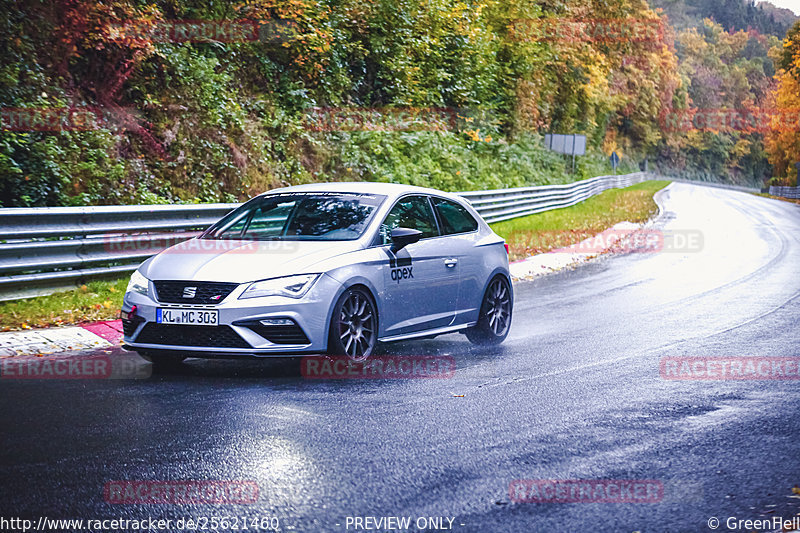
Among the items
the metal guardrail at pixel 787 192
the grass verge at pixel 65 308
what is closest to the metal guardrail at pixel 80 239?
the grass verge at pixel 65 308

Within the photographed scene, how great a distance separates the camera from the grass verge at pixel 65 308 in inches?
A: 375

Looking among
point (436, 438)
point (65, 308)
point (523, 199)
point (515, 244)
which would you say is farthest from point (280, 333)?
point (523, 199)

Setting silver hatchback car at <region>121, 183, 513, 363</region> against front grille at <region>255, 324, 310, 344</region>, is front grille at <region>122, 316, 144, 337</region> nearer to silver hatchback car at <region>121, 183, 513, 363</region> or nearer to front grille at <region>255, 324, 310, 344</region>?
silver hatchback car at <region>121, 183, 513, 363</region>

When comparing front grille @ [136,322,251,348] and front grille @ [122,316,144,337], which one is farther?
front grille @ [122,316,144,337]

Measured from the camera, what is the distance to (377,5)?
2745 centimetres

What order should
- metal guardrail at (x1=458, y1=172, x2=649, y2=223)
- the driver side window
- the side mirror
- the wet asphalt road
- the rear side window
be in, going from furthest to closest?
metal guardrail at (x1=458, y1=172, x2=649, y2=223) < the rear side window < the driver side window < the side mirror < the wet asphalt road

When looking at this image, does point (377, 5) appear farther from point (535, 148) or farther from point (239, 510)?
point (239, 510)

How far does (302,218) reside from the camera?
27.7 ft

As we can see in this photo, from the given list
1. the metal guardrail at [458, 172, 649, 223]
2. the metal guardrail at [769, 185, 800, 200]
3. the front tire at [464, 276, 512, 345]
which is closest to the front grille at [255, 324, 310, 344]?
the front tire at [464, 276, 512, 345]

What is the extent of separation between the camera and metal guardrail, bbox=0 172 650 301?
33.8 feet

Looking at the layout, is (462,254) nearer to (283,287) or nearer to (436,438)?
(283,287)

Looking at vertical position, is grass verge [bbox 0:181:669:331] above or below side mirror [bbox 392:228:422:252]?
below

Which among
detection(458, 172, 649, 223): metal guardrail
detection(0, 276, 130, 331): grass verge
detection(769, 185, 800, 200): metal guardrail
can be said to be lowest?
detection(769, 185, 800, 200): metal guardrail

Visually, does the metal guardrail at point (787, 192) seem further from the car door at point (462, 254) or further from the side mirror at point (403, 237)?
the side mirror at point (403, 237)
